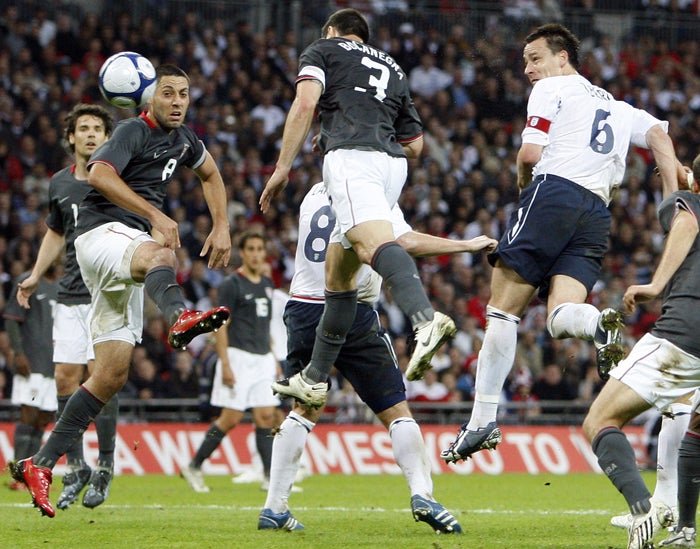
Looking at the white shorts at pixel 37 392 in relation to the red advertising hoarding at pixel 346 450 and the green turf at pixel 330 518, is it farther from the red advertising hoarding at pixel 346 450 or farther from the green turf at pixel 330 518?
the red advertising hoarding at pixel 346 450

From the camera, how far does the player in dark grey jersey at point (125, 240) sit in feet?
23.9

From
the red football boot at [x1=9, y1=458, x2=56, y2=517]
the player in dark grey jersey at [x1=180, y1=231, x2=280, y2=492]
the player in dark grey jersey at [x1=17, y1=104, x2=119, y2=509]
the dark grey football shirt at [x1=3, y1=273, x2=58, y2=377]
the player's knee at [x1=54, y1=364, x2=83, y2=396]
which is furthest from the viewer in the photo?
the dark grey football shirt at [x1=3, y1=273, x2=58, y2=377]

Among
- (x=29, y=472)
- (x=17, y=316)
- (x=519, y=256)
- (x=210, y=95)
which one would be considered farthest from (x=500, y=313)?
(x=210, y=95)

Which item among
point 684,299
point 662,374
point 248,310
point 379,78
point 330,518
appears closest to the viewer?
point 662,374

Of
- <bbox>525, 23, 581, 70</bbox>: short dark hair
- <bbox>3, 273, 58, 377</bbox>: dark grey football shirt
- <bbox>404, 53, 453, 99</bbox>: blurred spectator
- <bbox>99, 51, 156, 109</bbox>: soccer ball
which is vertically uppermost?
<bbox>525, 23, 581, 70</bbox>: short dark hair

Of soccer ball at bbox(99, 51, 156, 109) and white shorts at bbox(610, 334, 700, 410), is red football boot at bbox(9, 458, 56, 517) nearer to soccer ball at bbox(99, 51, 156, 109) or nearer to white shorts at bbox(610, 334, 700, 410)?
soccer ball at bbox(99, 51, 156, 109)

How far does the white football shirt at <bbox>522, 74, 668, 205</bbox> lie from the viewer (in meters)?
7.36

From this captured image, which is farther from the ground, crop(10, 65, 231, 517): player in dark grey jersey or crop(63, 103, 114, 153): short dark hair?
crop(63, 103, 114, 153): short dark hair

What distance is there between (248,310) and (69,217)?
150 inches

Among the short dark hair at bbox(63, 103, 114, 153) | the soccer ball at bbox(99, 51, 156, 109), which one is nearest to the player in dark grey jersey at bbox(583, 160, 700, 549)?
the soccer ball at bbox(99, 51, 156, 109)

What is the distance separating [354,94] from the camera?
Answer: 7.00 meters

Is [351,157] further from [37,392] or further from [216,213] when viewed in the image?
[37,392]

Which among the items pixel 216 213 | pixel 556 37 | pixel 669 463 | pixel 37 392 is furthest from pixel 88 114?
pixel 669 463

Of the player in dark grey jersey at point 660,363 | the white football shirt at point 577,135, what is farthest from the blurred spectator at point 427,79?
the player in dark grey jersey at point 660,363
